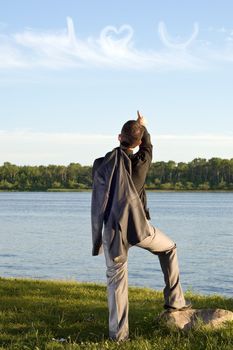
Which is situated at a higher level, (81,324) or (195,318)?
(195,318)

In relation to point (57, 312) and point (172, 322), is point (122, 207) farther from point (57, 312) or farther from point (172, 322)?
point (57, 312)

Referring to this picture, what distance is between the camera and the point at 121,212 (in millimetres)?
6844

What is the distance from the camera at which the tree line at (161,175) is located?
576 ft

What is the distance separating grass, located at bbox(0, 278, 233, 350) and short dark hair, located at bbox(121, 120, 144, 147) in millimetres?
2218

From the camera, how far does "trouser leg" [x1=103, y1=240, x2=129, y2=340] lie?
704 centimetres

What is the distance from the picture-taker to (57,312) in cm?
882

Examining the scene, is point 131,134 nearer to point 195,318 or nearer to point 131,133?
point 131,133

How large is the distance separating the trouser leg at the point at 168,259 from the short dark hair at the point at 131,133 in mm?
1016

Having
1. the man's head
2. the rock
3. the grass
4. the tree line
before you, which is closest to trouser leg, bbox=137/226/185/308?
the rock

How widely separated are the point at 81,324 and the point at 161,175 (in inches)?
6735

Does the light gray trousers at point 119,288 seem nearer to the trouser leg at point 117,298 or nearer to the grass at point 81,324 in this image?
the trouser leg at point 117,298

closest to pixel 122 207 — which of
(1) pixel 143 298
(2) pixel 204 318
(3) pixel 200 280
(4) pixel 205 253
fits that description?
(2) pixel 204 318

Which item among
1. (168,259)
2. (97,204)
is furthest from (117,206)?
(168,259)

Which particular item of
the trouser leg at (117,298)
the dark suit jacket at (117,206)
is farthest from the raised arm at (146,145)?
the trouser leg at (117,298)
